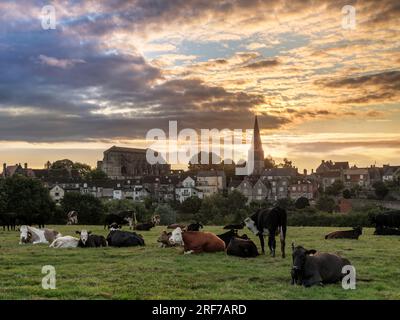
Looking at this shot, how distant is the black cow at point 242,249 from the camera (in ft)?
54.2

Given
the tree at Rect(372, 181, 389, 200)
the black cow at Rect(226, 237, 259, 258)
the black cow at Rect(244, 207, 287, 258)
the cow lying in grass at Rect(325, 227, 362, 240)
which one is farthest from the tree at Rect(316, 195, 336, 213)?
the black cow at Rect(226, 237, 259, 258)

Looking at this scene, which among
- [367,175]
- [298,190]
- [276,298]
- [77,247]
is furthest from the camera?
[367,175]

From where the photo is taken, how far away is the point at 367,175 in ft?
408

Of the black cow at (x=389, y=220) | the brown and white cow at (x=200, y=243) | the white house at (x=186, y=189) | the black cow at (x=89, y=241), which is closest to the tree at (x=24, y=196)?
the black cow at (x=389, y=220)

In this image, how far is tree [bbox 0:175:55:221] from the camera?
168 feet

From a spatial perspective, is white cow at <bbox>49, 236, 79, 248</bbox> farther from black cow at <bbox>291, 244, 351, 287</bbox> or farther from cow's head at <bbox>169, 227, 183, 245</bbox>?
black cow at <bbox>291, 244, 351, 287</bbox>

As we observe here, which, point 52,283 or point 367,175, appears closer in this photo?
point 52,283

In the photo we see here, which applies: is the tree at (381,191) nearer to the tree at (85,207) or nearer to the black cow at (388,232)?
the tree at (85,207)

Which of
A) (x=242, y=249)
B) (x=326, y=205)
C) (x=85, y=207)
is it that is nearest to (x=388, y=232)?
(x=242, y=249)

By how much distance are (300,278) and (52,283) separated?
5.27 m

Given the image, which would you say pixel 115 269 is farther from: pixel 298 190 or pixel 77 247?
pixel 298 190
